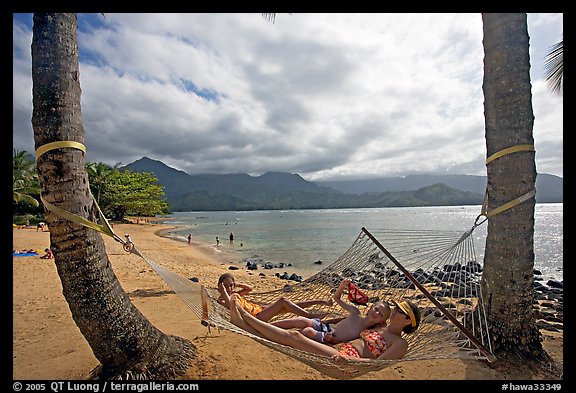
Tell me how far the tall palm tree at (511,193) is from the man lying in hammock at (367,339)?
653 mm

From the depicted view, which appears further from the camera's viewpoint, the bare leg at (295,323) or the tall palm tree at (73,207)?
the bare leg at (295,323)

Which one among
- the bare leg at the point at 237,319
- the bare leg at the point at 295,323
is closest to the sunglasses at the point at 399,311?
the bare leg at the point at 295,323

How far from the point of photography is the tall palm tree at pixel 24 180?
1266 cm

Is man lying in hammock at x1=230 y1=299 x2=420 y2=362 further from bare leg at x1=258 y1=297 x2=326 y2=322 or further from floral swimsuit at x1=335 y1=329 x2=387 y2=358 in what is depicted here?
bare leg at x1=258 y1=297 x2=326 y2=322

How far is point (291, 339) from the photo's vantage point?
6.18 feet

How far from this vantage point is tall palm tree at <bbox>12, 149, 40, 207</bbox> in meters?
12.7

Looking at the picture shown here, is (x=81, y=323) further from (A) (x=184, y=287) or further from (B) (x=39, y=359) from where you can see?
(B) (x=39, y=359)

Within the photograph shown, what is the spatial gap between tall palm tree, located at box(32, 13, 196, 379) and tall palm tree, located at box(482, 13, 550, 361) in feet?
7.07

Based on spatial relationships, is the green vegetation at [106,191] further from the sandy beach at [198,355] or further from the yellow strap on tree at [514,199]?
the yellow strap on tree at [514,199]

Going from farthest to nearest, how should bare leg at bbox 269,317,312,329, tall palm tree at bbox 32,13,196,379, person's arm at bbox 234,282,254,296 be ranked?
person's arm at bbox 234,282,254,296 < bare leg at bbox 269,317,312,329 < tall palm tree at bbox 32,13,196,379

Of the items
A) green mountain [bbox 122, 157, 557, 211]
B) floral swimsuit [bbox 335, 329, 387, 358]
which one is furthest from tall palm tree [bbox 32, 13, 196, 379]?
green mountain [bbox 122, 157, 557, 211]

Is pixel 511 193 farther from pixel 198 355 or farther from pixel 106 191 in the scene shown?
pixel 106 191
